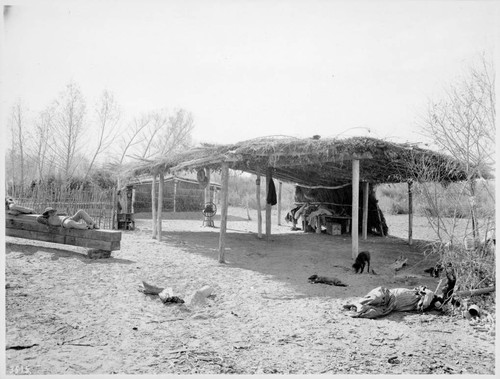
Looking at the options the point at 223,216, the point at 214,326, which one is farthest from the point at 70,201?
the point at 214,326

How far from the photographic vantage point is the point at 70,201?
1216cm

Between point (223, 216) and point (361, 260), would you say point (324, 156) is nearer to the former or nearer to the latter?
point (361, 260)

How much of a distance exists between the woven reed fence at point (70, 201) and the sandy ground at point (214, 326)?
497cm

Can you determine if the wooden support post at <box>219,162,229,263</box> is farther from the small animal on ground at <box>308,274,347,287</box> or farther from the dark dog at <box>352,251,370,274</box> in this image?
the dark dog at <box>352,251,370,274</box>

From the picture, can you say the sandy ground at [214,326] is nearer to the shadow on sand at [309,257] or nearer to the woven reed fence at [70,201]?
the shadow on sand at [309,257]

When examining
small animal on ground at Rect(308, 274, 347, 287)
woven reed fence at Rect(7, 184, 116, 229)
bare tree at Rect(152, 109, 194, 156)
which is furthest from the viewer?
bare tree at Rect(152, 109, 194, 156)

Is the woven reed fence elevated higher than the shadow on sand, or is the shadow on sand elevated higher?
the woven reed fence

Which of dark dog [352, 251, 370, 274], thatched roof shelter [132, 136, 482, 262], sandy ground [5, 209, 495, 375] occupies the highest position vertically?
thatched roof shelter [132, 136, 482, 262]

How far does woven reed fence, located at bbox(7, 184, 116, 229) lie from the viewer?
12039 millimetres

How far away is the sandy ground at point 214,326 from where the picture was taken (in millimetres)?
3408

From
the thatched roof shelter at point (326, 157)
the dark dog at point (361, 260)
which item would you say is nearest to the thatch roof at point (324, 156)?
the thatched roof shelter at point (326, 157)

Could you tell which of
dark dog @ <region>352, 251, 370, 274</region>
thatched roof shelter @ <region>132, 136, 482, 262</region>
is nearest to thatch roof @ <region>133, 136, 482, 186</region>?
thatched roof shelter @ <region>132, 136, 482, 262</region>

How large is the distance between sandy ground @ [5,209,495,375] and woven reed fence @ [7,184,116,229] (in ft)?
16.3

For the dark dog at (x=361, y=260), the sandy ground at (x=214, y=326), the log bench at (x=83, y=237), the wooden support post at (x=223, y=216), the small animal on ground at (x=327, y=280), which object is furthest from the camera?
the wooden support post at (x=223, y=216)
